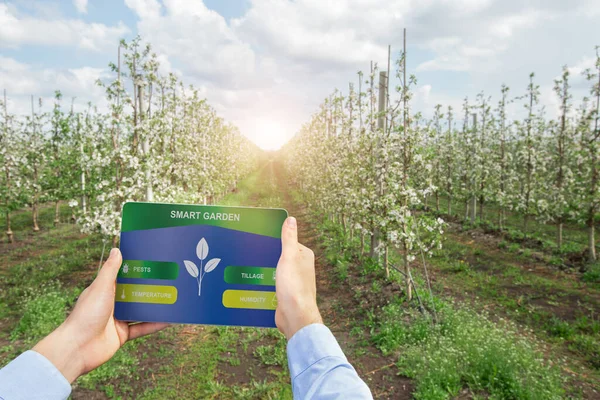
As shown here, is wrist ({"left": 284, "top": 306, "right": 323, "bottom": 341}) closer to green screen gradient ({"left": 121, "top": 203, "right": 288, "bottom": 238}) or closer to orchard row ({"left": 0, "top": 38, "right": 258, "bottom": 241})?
green screen gradient ({"left": 121, "top": 203, "right": 288, "bottom": 238})

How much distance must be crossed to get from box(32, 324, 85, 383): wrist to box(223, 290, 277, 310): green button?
0.73 m

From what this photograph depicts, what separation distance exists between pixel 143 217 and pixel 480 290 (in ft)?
36.5

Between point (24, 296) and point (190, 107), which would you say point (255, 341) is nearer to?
point (24, 296)

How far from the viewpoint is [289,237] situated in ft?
6.09

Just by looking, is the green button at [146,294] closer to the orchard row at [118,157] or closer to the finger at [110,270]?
the finger at [110,270]

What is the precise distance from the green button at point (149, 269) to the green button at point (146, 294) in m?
0.05

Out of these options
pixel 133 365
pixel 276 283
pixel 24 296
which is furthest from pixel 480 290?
pixel 24 296

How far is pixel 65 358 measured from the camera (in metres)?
1.67

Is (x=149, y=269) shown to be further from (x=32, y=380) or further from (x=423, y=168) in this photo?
(x=423, y=168)

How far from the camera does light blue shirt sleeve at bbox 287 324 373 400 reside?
3.76 feet

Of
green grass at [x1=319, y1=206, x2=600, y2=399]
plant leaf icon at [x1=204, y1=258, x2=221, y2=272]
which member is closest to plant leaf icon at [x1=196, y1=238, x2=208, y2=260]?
plant leaf icon at [x1=204, y1=258, x2=221, y2=272]

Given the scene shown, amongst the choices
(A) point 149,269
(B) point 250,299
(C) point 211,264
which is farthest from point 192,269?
(B) point 250,299

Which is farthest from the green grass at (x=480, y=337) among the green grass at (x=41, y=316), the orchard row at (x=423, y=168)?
the green grass at (x=41, y=316)

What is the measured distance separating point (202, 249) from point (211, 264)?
0.09m
